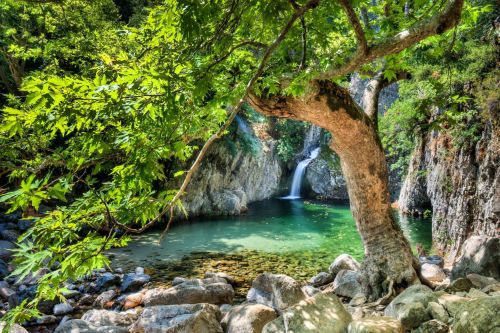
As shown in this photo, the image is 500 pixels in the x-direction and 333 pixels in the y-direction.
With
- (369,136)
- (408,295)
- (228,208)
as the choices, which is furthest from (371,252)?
(228,208)

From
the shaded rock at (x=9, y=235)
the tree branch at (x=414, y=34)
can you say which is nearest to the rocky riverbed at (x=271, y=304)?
the tree branch at (x=414, y=34)

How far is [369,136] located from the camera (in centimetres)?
472

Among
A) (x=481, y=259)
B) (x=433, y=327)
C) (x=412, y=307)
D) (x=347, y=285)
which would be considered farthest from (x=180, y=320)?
(x=481, y=259)

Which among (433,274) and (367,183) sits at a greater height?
(367,183)

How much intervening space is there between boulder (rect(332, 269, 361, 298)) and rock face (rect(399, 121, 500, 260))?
9.65 ft

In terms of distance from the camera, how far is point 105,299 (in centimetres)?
715

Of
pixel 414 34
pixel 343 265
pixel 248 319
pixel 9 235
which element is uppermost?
pixel 414 34

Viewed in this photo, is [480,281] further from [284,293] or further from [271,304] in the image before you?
[271,304]

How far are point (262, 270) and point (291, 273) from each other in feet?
2.79

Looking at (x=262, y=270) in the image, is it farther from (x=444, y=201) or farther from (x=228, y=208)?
(x=228, y=208)

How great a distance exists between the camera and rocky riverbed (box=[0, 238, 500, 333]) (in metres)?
3.02

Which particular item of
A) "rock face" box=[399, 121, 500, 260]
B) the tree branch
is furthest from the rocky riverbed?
the tree branch

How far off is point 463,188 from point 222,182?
44.1 ft

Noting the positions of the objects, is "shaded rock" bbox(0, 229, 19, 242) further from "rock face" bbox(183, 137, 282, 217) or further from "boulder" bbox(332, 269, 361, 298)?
"boulder" bbox(332, 269, 361, 298)
